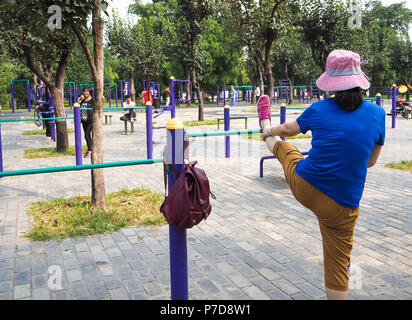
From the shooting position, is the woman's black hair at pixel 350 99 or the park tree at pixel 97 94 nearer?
the woman's black hair at pixel 350 99

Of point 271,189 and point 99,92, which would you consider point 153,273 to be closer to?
point 99,92

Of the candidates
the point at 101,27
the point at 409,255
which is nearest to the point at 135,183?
the point at 101,27

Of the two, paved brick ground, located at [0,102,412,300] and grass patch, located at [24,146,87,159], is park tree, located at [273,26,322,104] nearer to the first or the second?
grass patch, located at [24,146,87,159]

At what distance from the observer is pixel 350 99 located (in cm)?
239

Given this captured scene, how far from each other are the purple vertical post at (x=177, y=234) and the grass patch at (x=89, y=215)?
2444mm

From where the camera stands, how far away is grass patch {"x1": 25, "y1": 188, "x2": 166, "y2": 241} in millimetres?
4730

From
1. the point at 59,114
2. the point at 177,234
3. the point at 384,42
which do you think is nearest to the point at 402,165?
the point at 177,234

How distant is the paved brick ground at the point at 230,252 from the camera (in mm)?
3326

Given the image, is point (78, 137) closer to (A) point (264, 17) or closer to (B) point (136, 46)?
(A) point (264, 17)

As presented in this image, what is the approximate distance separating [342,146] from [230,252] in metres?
2.08

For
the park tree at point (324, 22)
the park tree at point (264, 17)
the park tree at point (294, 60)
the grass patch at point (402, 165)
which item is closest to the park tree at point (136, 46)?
the park tree at point (294, 60)

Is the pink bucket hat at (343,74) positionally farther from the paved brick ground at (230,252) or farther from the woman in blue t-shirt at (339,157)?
the paved brick ground at (230,252)

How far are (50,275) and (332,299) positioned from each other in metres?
2.41

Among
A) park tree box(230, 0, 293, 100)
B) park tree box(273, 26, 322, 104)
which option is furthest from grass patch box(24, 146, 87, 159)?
park tree box(273, 26, 322, 104)
